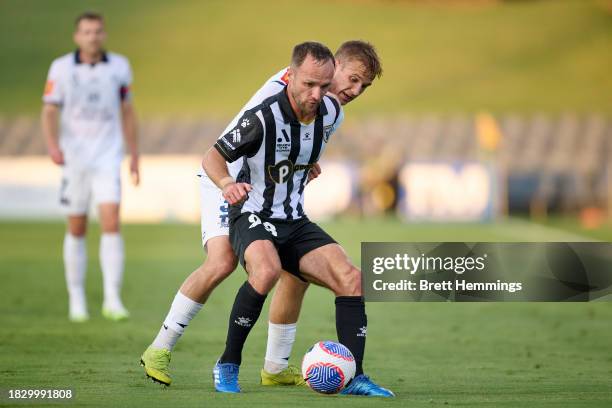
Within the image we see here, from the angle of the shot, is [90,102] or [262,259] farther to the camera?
[90,102]

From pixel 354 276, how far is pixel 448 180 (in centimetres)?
2544

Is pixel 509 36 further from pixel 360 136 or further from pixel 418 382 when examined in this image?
pixel 418 382

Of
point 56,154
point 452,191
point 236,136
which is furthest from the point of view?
point 452,191

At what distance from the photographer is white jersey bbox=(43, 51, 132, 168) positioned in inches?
485

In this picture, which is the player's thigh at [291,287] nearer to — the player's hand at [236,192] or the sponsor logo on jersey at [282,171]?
the sponsor logo on jersey at [282,171]

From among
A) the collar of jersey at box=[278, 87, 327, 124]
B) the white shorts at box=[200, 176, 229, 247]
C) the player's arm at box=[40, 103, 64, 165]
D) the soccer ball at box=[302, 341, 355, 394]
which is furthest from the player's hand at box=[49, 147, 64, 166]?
the soccer ball at box=[302, 341, 355, 394]

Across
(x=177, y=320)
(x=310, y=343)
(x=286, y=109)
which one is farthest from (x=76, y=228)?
(x=286, y=109)

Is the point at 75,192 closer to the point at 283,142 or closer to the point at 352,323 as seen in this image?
the point at 283,142

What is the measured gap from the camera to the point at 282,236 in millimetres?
7785

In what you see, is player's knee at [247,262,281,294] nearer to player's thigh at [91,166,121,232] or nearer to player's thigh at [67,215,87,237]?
player's thigh at [91,166,121,232]

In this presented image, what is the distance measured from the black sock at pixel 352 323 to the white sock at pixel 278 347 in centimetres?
61

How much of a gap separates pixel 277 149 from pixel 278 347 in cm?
129

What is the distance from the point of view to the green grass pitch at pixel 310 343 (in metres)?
7.50

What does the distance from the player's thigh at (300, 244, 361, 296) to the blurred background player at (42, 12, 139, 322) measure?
480cm
